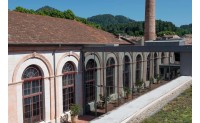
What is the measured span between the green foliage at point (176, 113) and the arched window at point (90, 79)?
954 centimetres

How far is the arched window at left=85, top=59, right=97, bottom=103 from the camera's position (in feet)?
61.3

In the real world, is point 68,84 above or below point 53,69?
below

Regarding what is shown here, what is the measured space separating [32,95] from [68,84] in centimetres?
307

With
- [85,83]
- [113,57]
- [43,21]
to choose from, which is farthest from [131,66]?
[43,21]

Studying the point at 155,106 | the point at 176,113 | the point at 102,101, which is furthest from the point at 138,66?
the point at 176,113

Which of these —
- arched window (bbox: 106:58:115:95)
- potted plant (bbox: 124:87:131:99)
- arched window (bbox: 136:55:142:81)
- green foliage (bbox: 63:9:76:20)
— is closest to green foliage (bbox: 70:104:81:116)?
arched window (bbox: 106:58:115:95)

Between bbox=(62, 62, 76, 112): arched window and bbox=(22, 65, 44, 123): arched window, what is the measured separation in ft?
6.45

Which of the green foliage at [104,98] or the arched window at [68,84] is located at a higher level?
the arched window at [68,84]

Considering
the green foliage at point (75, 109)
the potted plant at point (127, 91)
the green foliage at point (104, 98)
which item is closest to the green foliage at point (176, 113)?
the green foliage at point (75, 109)

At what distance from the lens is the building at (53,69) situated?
44.0 feet

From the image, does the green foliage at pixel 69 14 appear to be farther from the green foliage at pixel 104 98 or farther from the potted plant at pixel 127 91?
the green foliage at pixel 104 98

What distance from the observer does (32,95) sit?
14.4m

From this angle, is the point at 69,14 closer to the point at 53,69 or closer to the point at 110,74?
the point at 110,74

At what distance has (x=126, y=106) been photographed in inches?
321
